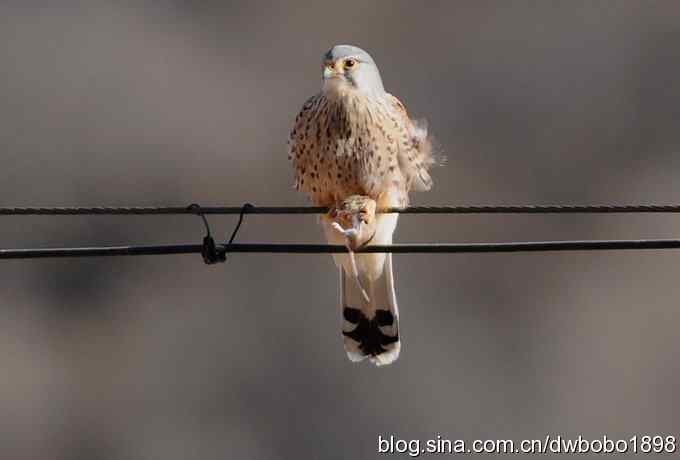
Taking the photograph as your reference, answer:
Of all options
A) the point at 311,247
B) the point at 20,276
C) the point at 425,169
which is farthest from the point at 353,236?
the point at 20,276

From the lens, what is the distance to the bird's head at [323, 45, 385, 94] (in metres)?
5.29

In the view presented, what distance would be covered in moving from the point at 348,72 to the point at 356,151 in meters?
0.29

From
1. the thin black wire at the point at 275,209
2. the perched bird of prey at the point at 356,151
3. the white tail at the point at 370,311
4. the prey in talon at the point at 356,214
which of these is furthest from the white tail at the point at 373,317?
the thin black wire at the point at 275,209

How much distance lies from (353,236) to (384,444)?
768 cm

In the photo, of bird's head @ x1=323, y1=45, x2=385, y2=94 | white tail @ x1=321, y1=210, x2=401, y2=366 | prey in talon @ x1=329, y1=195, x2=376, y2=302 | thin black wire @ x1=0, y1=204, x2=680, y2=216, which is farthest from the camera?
white tail @ x1=321, y1=210, x2=401, y2=366

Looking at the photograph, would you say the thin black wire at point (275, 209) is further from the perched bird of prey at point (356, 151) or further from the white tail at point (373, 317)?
the white tail at point (373, 317)

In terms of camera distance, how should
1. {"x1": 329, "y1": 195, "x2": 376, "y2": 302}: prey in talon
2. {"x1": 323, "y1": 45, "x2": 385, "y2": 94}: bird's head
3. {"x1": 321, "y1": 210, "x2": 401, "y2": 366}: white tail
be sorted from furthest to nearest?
{"x1": 321, "y1": 210, "x2": 401, "y2": 366}: white tail
{"x1": 323, "y1": 45, "x2": 385, "y2": 94}: bird's head
{"x1": 329, "y1": 195, "x2": 376, "y2": 302}: prey in talon

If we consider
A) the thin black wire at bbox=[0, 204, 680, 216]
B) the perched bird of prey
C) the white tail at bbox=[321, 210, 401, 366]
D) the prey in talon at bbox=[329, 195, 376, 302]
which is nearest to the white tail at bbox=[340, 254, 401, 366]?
the white tail at bbox=[321, 210, 401, 366]

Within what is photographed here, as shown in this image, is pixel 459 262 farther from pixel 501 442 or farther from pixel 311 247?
pixel 311 247

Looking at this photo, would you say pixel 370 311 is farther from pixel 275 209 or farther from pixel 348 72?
pixel 275 209

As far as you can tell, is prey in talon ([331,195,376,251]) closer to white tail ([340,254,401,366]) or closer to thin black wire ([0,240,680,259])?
white tail ([340,254,401,366])

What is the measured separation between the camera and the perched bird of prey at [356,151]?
205 inches

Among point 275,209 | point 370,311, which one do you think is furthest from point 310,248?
point 370,311

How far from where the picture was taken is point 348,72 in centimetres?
531
